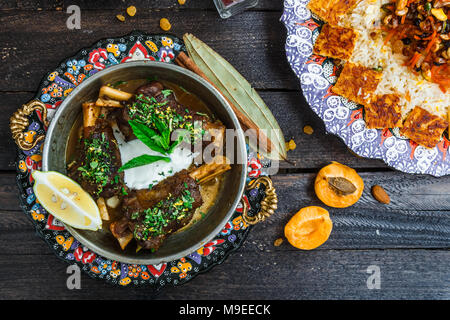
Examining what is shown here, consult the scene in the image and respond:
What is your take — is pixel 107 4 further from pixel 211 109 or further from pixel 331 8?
pixel 331 8

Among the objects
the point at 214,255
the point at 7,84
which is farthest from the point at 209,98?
the point at 7,84

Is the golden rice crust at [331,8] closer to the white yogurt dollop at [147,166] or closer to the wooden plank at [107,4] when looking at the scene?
the wooden plank at [107,4]

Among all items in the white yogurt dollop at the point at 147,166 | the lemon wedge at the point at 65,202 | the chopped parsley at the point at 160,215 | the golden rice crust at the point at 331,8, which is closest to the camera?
the lemon wedge at the point at 65,202

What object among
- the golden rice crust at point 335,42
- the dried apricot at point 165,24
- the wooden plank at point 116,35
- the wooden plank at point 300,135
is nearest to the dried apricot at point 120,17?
the wooden plank at point 116,35

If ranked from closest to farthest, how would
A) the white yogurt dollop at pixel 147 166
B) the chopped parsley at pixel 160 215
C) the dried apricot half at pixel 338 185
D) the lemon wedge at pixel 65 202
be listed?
the lemon wedge at pixel 65 202, the chopped parsley at pixel 160 215, the white yogurt dollop at pixel 147 166, the dried apricot half at pixel 338 185

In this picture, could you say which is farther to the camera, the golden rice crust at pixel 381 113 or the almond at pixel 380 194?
the almond at pixel 380 194

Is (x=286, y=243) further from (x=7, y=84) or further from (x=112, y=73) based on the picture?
(x=7, y=84)
